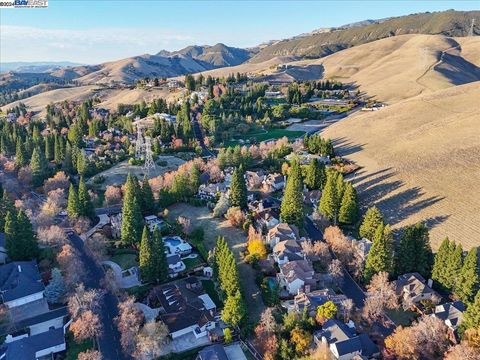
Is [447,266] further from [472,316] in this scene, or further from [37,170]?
[37,170]

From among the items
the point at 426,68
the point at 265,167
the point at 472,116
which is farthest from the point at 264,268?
the point at 426,68

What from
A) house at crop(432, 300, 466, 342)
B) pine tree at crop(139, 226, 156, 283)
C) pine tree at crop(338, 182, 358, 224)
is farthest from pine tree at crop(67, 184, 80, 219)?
house at crop(432, 300, 466, 342)

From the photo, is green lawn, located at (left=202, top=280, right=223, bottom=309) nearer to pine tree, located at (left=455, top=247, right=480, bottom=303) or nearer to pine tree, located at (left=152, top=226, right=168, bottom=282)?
pine tree, located at (left=152, top=226, right=168, bottom=282)

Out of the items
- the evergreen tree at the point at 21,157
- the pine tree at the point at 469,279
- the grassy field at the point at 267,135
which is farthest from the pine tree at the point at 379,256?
the evergreen tree at the point at 21,157

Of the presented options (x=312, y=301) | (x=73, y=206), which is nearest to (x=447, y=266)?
(x=312, y=301)

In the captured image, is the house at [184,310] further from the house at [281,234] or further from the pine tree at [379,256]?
the pine tree at [379,256]

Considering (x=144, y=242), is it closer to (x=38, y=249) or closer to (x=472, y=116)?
(x=38, y=249)
